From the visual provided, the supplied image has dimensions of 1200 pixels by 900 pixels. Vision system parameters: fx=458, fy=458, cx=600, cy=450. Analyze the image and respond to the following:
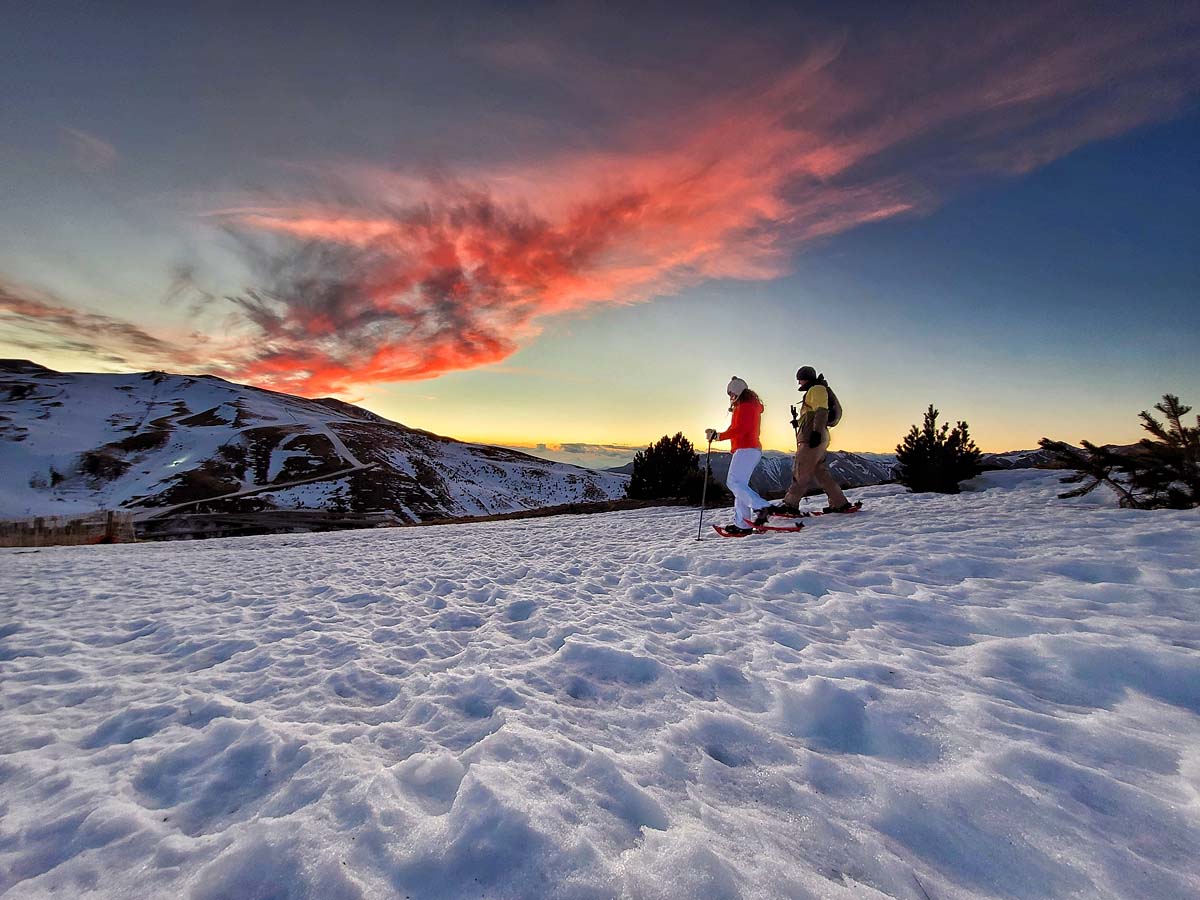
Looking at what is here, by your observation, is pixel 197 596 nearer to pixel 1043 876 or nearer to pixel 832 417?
pixel 1043 876

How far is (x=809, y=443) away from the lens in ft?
30.4

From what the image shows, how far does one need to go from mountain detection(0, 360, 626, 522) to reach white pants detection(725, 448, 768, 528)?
31.1m

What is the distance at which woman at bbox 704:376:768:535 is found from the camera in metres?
8.72

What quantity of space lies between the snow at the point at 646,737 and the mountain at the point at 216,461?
32986 millimetres

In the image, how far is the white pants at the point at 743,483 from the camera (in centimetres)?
873

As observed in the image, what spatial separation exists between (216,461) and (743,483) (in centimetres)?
6062

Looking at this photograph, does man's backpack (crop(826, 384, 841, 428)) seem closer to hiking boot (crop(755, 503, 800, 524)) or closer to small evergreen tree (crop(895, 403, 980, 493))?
hiking boot (crop(755, 503, 800, 524))

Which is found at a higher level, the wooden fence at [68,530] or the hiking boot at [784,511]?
the hiking boot at [784,511]

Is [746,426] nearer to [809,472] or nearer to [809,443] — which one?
[809,443]

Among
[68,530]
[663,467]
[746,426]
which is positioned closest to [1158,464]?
[746,426]

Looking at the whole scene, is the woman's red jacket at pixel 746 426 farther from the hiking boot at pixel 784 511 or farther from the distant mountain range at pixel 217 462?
the distant mountain range at pixel 217 462

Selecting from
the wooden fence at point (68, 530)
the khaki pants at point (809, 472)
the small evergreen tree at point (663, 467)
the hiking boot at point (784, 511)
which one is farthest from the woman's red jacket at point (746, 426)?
the wooden fence at point (68, 530)

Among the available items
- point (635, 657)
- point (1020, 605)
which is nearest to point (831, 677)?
point (635, 657)

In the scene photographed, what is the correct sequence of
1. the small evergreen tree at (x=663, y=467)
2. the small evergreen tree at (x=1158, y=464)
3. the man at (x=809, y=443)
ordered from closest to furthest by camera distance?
1. the small evergreen tree at (x=1158, y=464)
2. the man at (x=809, y=443)
3. the small evergreen tree at (x=663, y=467)
